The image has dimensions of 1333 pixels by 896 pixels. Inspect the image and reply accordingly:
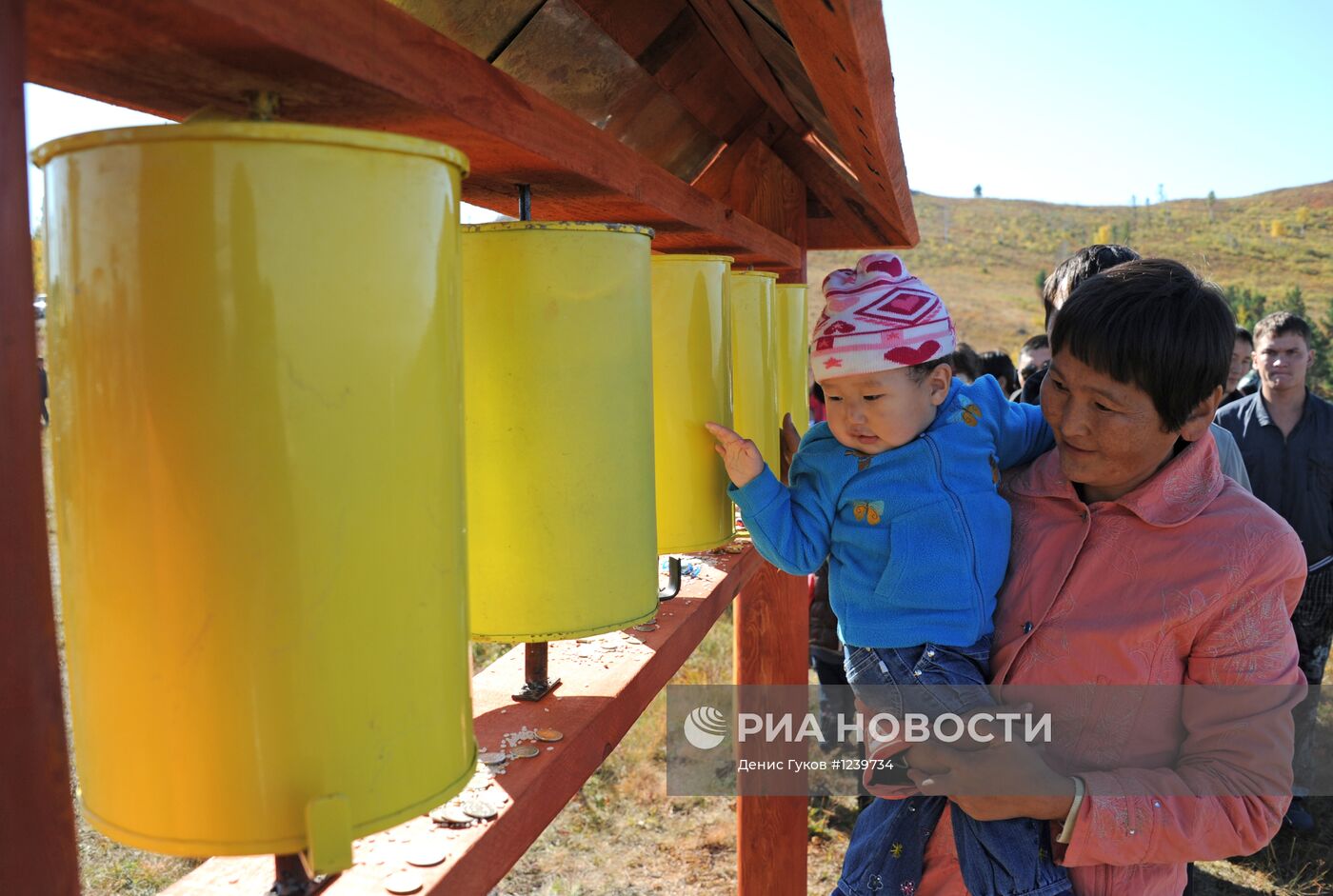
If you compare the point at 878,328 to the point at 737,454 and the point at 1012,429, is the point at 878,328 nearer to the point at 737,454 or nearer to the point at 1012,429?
the point at 737,454

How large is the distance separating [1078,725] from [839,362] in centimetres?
64

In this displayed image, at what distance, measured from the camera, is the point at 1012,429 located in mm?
1795

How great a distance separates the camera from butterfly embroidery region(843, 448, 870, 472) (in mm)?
1619

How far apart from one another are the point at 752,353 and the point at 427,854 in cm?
121

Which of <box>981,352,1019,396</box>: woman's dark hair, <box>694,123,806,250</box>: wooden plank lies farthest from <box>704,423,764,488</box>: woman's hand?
<box>981,352,1019,396</box>: woman's dark hair

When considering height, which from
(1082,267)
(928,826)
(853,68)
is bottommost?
(928,826)

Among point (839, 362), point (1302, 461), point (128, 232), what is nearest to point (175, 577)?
point (128, 232)

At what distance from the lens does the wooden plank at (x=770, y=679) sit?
3.00 m

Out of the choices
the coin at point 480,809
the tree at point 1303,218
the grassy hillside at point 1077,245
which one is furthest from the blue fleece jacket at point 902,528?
the tree at point 1303,218

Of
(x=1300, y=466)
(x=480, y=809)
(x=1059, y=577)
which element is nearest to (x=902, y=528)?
(x=1059, y=577)

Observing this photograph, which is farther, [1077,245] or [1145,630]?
[1077,245]

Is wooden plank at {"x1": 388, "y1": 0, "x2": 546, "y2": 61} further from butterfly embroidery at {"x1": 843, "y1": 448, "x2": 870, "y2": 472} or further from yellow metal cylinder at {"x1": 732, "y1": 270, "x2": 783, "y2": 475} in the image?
butterfly embroidery at {"x1": 843, "y1": 448, "x2": 870, "y2": 472}

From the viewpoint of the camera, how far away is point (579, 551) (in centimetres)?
112

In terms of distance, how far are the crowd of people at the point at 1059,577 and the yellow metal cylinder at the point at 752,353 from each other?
209 millimetres
